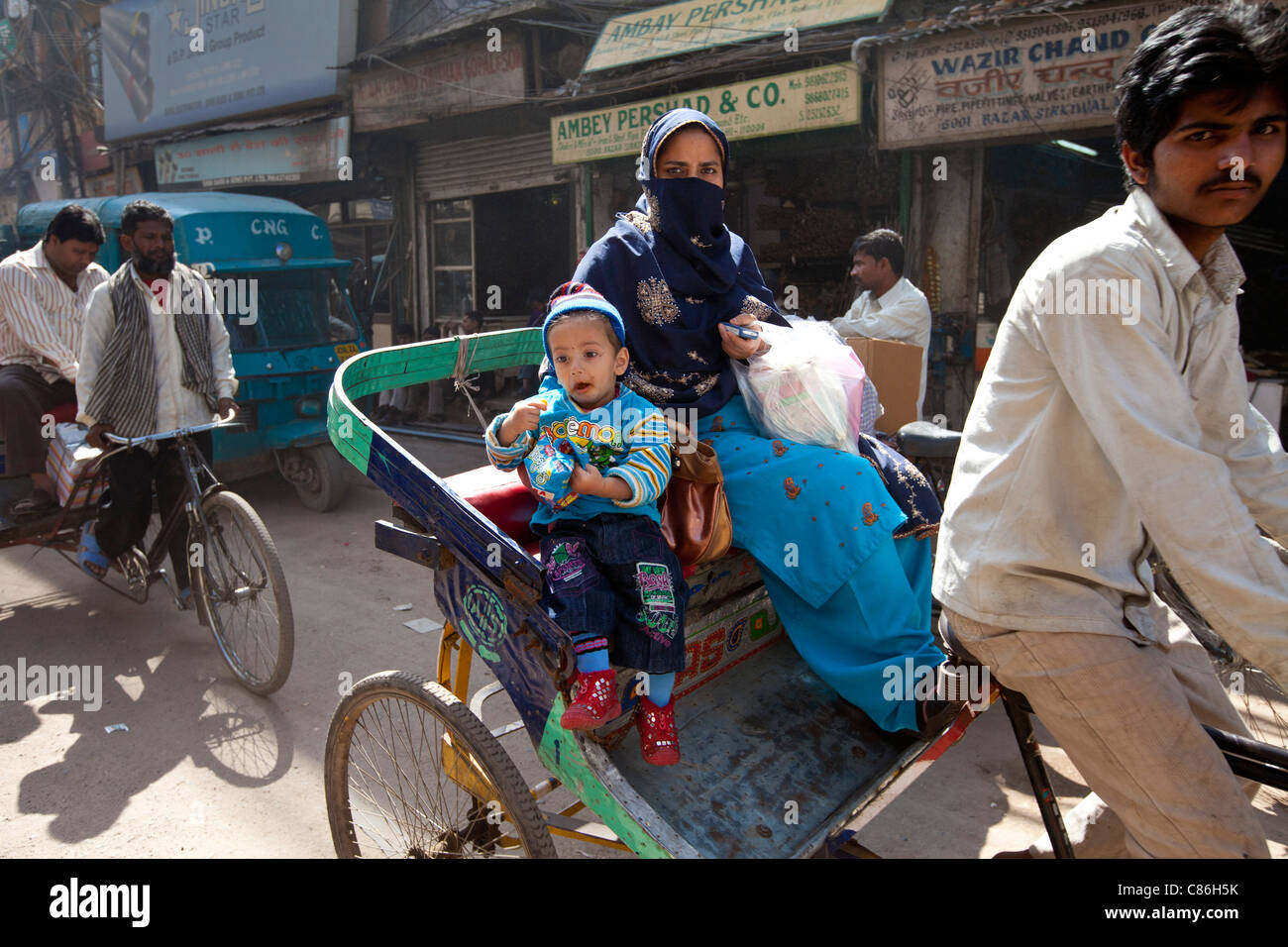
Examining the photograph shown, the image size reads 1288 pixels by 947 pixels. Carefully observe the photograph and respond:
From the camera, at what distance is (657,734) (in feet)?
6.61

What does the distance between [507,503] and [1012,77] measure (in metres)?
5.88

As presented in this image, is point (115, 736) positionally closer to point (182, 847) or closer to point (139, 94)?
point (182, 847)

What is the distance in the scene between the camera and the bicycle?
3.87m

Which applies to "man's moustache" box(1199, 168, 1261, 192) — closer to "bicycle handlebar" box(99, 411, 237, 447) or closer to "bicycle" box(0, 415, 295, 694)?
"bicycle" box(0, 415, 295, 694)

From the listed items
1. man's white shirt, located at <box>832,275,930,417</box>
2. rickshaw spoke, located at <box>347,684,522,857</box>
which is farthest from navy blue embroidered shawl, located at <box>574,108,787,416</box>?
man's white shirt, located at <box>832,275,930,417</box>

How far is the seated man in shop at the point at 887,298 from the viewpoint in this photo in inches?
191

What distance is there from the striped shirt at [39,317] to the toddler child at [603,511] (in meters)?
3.96

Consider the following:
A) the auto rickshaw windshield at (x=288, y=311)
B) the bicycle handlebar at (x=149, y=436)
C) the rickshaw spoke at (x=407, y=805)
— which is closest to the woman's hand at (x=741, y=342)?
the rickshaw spoke at (x=407, y=805)

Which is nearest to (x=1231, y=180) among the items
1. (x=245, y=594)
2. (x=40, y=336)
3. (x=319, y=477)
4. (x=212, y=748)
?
(x=212, y=748)

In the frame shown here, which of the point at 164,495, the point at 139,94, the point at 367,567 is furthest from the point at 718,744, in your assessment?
the point at 139,94

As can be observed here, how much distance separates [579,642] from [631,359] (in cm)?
91

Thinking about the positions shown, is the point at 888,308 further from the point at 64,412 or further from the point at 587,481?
the point at 64,412

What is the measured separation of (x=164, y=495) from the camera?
4508mm

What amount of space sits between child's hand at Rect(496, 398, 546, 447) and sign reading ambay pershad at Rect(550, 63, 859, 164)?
245 inches
